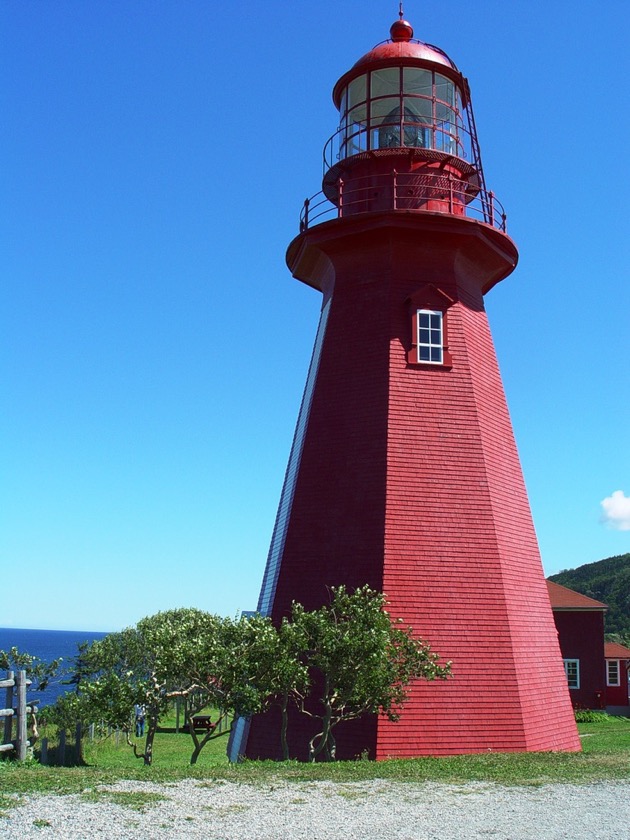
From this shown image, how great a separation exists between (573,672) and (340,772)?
25447 mm

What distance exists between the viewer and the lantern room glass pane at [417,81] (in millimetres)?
18562

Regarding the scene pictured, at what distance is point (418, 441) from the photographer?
53.7 feet

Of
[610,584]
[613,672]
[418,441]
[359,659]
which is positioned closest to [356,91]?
[418,441]

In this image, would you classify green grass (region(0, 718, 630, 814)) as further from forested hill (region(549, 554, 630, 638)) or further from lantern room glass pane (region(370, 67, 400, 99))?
forested hill (region(549, 554, 630, 638))

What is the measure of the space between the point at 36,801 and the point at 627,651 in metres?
33.5

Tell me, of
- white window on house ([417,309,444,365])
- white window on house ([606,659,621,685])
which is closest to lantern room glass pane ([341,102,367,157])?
white window on house ([417,309,444,365])

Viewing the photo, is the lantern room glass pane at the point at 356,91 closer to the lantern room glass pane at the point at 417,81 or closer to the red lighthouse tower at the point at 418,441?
the red lighthouse tower at the point at 418,441

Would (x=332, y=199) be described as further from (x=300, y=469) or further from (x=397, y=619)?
(x=397, y=619)

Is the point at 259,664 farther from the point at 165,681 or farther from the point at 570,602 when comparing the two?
the point at 570,602

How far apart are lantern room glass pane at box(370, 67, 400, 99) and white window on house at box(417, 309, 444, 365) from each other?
17.1ft

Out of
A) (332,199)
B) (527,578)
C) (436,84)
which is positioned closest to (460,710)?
(527,578)

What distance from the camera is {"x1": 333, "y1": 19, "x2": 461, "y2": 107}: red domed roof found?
18.2 m

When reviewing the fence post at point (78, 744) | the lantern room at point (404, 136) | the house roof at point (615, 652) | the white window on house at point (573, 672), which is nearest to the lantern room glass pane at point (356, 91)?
the lantern room at point (404, 136)

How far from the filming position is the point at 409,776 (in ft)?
37.5
